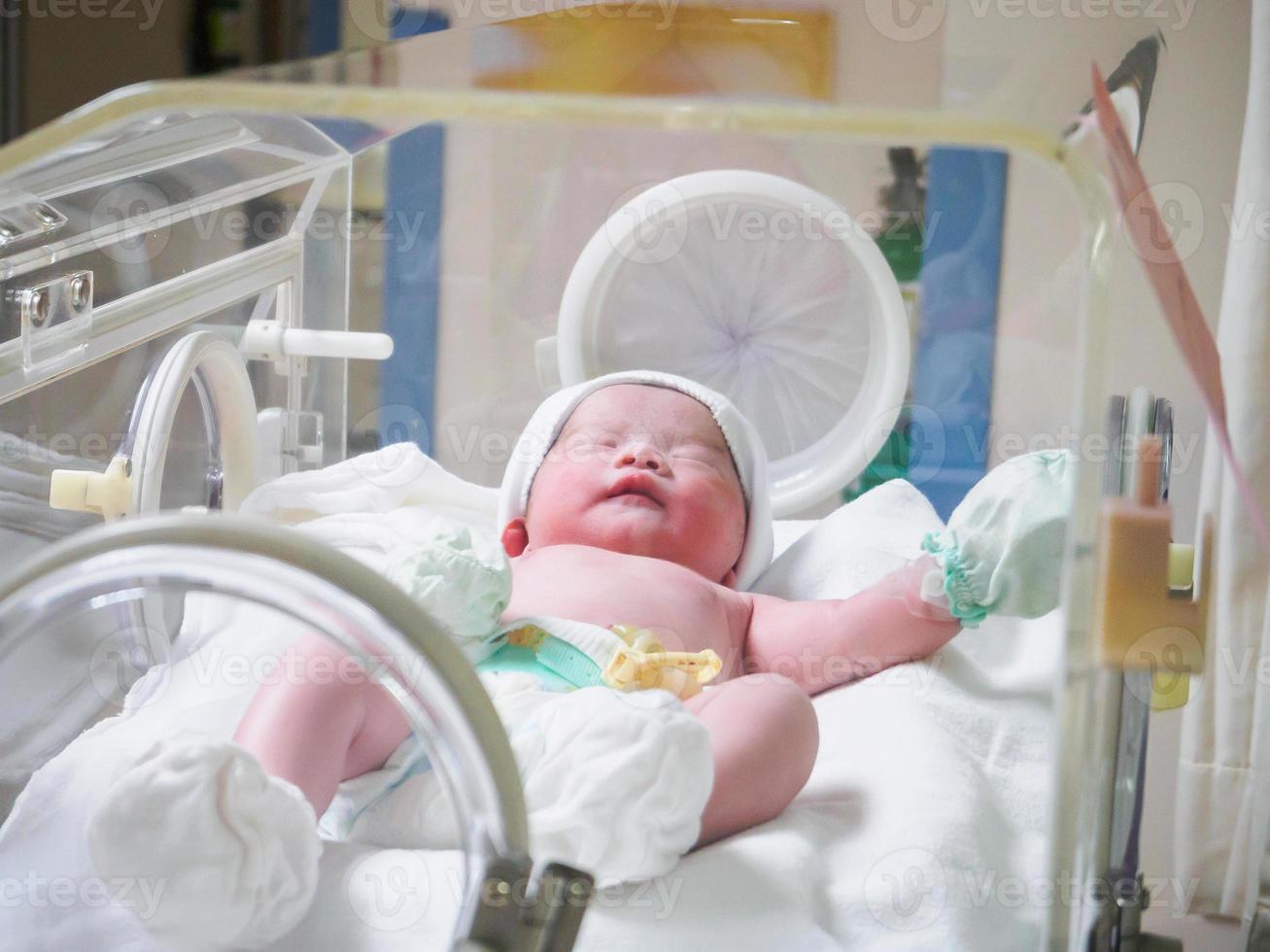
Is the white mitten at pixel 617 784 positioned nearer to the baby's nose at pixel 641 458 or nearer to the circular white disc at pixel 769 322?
the baby's nose at pixel 641 458

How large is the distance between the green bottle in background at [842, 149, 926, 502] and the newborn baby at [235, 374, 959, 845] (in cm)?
15

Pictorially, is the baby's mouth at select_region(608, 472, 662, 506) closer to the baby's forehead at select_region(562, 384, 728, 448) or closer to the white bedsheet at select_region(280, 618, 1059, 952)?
the baby's forehead at select_region(562, 384, 728, 448)

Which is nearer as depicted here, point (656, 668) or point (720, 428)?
point (656, 668)

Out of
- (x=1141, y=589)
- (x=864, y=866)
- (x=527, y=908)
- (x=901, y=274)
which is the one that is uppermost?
(x=901, y=274)

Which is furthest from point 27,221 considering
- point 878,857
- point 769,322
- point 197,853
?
point 769,322

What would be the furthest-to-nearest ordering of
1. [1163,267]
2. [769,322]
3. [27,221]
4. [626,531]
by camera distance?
[769,322] < [626,531] < [27,221] < [1163,267]

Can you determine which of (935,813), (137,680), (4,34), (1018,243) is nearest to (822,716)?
(935,813)

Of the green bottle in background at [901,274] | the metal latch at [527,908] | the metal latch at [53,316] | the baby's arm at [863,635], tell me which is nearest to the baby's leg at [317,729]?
the metal latch at [527,908]

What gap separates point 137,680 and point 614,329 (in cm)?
74

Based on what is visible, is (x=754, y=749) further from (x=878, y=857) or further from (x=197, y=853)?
(x=197, y=853)

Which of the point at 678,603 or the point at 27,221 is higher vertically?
the point at 27,221

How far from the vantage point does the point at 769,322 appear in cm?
151

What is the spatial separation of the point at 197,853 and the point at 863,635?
2.20 feet

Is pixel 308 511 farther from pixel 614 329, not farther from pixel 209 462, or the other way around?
pixel 614 329
